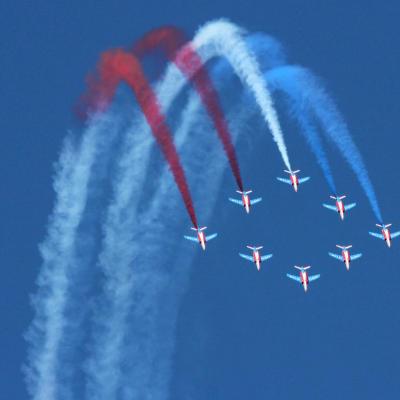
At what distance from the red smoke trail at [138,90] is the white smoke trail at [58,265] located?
3327 mm

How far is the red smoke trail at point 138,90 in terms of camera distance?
2972 inches

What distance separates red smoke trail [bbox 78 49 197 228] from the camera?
75.5m

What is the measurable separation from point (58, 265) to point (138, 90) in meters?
8.72

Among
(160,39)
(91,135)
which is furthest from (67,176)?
(160,39)

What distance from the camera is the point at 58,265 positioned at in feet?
265

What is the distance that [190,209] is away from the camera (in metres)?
77.0

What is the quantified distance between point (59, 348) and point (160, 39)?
12.5m

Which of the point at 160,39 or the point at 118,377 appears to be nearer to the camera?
the point at 160,39

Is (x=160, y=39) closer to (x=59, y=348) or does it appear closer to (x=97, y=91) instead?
(x=97, y=91)

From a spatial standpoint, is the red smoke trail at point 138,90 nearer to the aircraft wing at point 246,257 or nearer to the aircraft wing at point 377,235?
the aircraft wing at point 246,257

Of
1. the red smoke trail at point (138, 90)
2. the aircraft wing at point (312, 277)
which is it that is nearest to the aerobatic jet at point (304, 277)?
the aircraft wing at point (312, 277)

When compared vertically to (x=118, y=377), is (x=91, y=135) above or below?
above

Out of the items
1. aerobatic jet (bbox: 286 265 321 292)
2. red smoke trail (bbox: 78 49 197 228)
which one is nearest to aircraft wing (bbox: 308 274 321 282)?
aerobatic jet (bbox: 286 265 321 292)

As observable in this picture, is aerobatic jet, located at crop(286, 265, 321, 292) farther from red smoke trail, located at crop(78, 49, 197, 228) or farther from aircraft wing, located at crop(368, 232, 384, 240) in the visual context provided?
red smoke trail, located at crop(78, 49, 197, 228)
